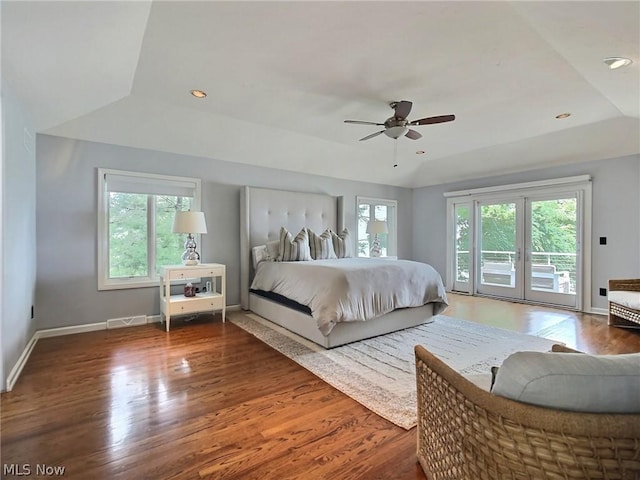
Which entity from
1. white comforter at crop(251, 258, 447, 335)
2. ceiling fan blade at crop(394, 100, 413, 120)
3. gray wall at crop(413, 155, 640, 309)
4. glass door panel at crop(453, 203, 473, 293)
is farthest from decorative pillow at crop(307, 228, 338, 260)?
gray wall at crop(413, 155, 640, 309)

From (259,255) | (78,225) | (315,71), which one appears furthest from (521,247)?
(78,225)

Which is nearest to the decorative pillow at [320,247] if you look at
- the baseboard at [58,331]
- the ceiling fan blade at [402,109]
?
the baseboard at [58,331]

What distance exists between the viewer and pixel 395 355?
2.95 metres

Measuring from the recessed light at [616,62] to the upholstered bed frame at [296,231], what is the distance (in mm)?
2871

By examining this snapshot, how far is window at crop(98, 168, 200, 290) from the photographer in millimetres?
3846

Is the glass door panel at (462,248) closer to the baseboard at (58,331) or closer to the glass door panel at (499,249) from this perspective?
the glass door panel at (499,249)

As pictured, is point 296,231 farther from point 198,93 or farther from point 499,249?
point 499,249

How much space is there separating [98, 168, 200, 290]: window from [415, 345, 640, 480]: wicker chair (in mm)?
4006

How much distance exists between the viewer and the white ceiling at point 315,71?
2.00 meters

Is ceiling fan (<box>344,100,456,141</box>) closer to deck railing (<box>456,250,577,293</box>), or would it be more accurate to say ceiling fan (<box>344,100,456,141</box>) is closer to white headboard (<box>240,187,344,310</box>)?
white headboard (<box>240,187,344,310</box>)

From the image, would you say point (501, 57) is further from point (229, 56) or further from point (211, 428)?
point (211, 428)

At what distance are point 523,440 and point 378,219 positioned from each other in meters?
6.11

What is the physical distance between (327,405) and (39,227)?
3.68 metres

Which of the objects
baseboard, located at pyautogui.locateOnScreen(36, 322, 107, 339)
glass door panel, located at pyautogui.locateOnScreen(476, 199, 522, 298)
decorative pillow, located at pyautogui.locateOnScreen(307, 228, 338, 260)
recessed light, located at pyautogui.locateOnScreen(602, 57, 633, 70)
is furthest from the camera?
glass door panel, located at pyautogui.locateOnScreen(476, 199, 522, 298)
